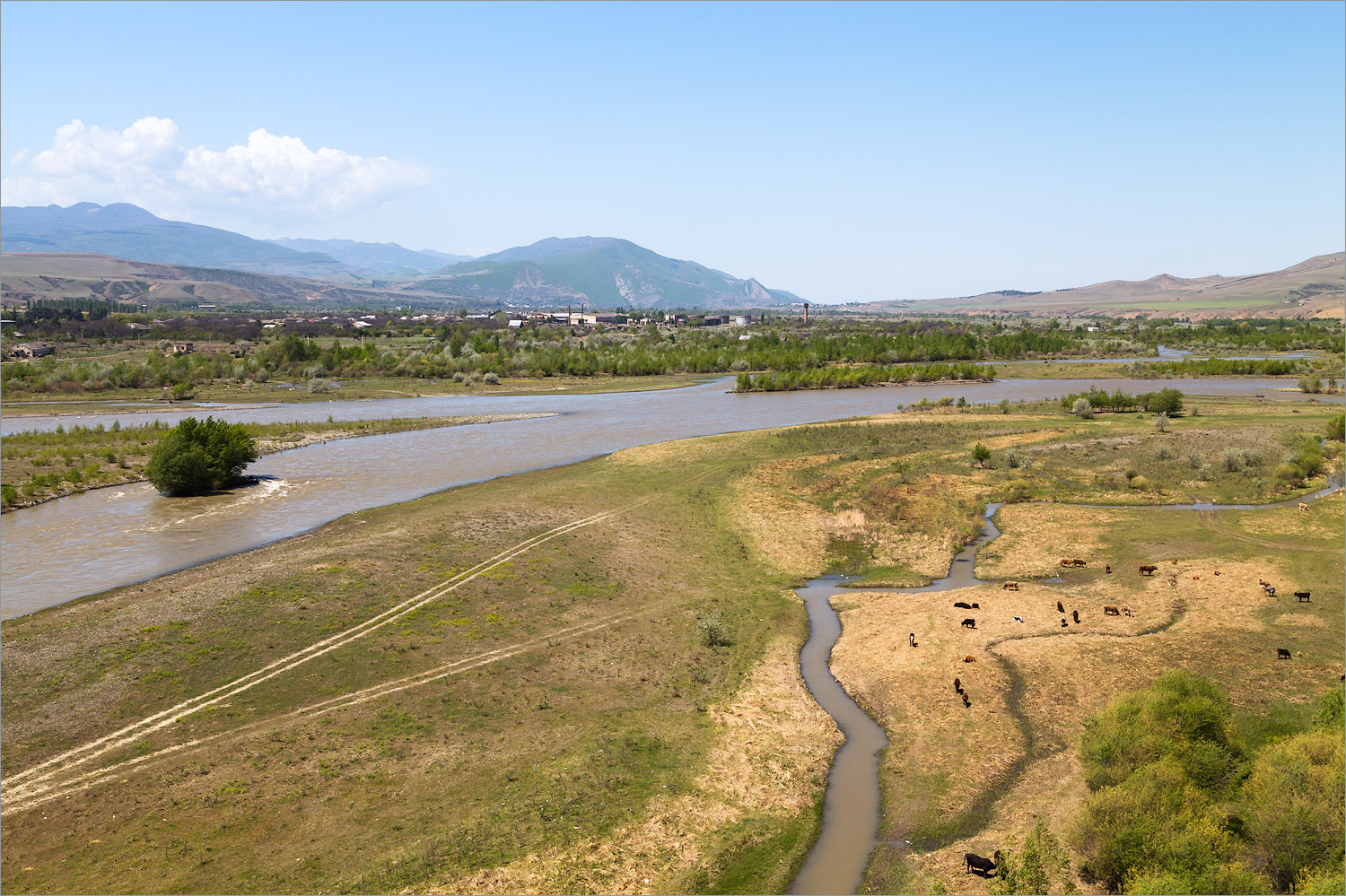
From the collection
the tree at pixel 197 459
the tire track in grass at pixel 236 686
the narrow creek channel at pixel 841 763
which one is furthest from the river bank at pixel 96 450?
the narrow creek channel at pixel 841 763

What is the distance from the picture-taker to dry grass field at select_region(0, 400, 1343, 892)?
15.8m

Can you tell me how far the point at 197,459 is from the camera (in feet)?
152

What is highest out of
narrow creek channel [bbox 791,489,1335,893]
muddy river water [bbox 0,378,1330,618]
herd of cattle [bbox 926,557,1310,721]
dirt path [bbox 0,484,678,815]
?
muddy river water [bbox 0,378,1330,618]

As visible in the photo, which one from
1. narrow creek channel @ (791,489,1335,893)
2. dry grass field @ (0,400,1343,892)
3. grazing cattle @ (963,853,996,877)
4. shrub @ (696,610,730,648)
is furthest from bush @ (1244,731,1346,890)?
shrub @ (696,610,730,648)

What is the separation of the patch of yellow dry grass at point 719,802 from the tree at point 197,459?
124 ft

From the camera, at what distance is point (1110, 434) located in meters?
62.7

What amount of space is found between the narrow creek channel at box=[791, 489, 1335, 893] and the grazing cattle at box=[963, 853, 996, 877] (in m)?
2.15

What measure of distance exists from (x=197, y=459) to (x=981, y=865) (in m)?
46.7

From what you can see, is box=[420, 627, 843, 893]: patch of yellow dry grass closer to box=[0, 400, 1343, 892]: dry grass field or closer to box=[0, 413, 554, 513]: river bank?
box=[0, 400, 1343, 892]: dry grass field

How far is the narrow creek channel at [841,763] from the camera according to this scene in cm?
1619

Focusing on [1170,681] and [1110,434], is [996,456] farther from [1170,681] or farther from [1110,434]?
[1170,681]

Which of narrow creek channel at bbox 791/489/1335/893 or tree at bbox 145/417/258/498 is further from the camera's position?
tree at bbox 145/417/258/498

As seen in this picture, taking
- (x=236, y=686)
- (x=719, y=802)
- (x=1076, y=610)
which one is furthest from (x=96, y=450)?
(x=1076, y=610)

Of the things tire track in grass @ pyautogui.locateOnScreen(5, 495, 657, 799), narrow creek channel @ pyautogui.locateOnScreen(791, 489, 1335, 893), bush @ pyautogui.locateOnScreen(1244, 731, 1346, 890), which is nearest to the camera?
bush @ pyautogui.locateOnScreen(1244, 731, 1346, 890)
